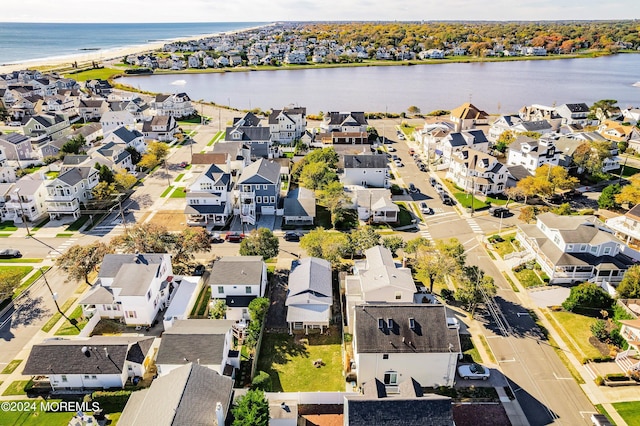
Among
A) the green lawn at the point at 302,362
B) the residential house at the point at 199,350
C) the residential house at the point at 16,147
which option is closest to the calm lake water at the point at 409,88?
the residential house at the point at 16,147

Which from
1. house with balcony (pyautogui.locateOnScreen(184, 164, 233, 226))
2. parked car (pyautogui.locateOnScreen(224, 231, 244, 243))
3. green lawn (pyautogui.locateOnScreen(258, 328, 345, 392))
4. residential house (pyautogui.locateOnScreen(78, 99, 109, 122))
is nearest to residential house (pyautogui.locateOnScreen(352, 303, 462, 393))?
green lawn (pyautogui.locateOnScreen(258, 328, 345, 392))

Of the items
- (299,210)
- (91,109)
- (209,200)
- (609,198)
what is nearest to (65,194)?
(209,200)

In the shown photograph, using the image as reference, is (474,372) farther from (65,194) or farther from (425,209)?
(65,194)

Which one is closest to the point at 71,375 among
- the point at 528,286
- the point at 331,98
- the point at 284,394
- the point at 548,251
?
the point at 284,394

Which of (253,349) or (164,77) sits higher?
(164,77)

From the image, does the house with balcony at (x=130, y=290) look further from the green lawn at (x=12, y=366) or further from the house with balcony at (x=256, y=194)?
the house with balcony at (x=256, y=194)

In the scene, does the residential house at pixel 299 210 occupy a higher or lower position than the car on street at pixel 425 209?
higher

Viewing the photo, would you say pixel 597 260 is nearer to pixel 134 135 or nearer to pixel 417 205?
pixel 417 205
